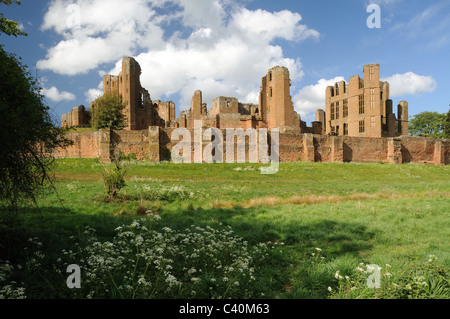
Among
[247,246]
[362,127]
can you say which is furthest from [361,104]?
[247,246]

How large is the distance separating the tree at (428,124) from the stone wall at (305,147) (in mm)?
32125

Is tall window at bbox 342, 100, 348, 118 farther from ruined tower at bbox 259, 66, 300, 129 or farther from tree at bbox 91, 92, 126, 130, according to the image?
tree at bbox 91, 92, 126, 130

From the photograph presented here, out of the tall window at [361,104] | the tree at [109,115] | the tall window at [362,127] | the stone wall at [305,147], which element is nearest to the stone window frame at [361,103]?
the tall window at [361,104]

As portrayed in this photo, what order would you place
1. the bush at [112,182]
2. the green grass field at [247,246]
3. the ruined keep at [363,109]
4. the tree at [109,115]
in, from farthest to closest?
the ruined keep at [363,109]
the tree at [109,115]
the bush at [112,182]
the green grass field at [247,246]

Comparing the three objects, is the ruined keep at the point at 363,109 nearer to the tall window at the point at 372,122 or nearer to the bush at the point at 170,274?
the tall window at the point at 372,122

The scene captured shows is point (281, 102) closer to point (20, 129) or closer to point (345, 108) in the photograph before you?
point (345, 108)

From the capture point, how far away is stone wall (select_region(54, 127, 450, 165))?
29.6m

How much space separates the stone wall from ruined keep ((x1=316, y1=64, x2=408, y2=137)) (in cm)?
964

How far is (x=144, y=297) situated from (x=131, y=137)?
93.5 feet

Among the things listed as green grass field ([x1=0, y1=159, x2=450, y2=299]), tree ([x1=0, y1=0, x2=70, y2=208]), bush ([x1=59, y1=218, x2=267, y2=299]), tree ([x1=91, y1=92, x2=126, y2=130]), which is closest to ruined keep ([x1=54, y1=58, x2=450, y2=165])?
tree ([x1=91, y1=92, x2=126, y2=130])

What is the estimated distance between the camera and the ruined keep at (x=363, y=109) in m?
Result: 49.1
